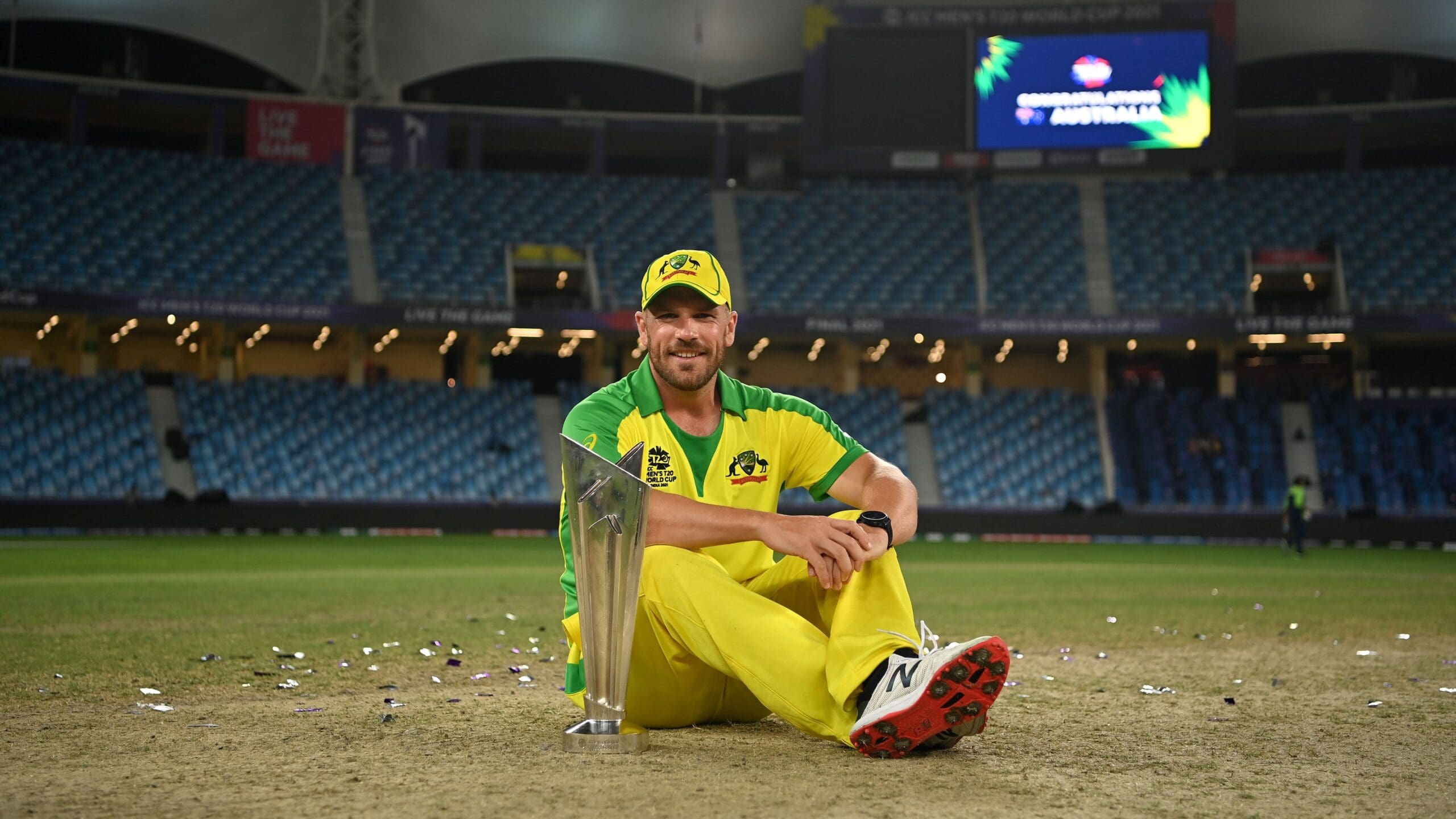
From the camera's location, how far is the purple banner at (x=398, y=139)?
39.1 m

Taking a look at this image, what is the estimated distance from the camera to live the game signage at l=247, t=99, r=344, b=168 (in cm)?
3806

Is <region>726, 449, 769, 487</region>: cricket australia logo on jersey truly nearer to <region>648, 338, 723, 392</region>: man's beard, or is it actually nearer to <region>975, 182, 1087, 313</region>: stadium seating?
<region>648, 338, 723, 392</region>: man's beard

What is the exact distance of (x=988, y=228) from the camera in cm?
3975

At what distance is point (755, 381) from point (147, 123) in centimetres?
2105

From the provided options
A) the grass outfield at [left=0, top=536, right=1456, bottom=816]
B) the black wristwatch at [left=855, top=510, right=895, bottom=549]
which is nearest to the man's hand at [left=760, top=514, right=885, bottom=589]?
the black wristwatch at [left=855, top=510, right=895, bottom=549]

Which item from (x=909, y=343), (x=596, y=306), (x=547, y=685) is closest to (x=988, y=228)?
(x=909, y=343)

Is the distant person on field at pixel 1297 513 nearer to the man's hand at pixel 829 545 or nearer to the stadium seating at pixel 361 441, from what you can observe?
the stadium seating at pixel 361 441

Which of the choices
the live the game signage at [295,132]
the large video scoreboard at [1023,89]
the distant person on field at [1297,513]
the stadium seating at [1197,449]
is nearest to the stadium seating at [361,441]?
the live the game signage at [295,132]

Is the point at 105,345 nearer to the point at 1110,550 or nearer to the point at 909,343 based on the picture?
the point at 909,343

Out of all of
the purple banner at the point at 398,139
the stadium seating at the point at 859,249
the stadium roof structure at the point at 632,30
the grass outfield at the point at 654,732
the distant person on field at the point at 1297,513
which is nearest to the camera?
the grass outfield at the point at 654,732

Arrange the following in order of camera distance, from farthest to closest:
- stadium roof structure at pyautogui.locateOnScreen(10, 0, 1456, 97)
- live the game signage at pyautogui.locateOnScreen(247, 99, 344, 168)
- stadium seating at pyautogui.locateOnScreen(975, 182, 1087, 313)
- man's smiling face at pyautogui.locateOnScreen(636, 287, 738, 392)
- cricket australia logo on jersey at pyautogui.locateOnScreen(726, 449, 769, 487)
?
live the game signage at pyautogui.locateOnScreen(247, 99, 344, 168) → stadium seating at pyautogui.locateOnScreen(975, 182, 1087, 313) → stadium roof structure at pyautogui.locateOnScreen(10, 0, 1456, 97) → cricket australia logo on jersey at pyautogui.locateOnScreen(726, 449, 769, 487) → man's smiling face at pyautogui.locateOnScreen(636, 287, 738, 392)

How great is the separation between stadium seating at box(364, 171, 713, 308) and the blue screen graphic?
31.4 feet

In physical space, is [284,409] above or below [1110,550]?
above

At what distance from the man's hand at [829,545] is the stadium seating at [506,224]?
105 feet
